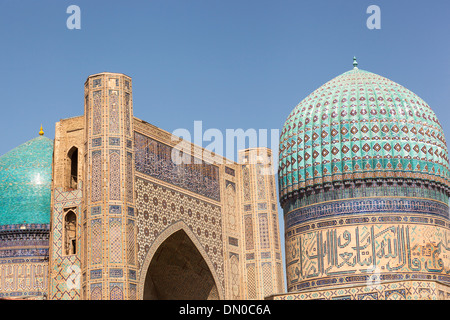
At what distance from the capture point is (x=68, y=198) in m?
16.6

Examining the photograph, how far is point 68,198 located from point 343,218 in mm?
5618

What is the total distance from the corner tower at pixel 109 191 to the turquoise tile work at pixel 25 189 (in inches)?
164

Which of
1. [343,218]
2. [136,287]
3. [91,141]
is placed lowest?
[136,287]

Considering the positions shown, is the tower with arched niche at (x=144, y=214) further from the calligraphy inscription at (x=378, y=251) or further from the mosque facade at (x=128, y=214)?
the calligraphy inscription at (x=378, y=251)

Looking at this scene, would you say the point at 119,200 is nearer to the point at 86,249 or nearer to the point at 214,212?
the point at 86,249

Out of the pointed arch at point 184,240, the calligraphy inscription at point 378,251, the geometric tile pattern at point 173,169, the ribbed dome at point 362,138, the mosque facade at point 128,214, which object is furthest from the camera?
the ribbed dome at point 362,138

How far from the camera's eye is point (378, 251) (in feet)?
58.6

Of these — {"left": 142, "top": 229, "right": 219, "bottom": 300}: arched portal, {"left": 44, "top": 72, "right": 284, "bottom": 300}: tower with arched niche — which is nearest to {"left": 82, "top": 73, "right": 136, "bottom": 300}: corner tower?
{"left": 44, "top": 72, "right": 284, "bottom": 300}: tower with arched niche

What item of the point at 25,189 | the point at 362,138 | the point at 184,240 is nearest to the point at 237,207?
the point at 184,240

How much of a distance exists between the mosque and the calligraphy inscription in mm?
25

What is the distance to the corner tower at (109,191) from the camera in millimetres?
15363

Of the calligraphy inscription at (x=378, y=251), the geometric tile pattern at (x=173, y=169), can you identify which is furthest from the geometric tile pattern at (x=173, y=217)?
the calligraphy inscription at (x=378, y=251)

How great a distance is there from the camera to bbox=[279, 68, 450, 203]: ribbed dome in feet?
60.1

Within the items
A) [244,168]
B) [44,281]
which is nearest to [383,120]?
[244,168]
